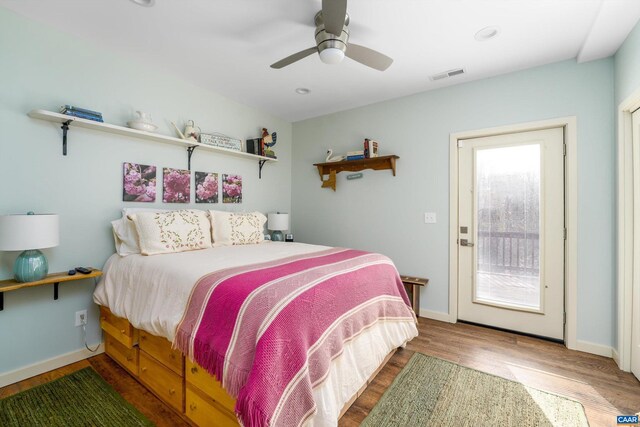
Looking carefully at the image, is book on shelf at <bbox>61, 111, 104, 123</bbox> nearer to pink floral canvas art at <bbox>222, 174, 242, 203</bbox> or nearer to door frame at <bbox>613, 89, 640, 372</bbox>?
pink floral canvas art at <bbox>222, 174, 242, 203</bbox>

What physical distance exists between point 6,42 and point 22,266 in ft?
5.13

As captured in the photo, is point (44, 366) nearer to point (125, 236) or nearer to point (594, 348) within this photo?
point (125, 236)

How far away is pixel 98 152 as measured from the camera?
7.74 feet

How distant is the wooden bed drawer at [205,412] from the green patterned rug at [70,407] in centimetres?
27

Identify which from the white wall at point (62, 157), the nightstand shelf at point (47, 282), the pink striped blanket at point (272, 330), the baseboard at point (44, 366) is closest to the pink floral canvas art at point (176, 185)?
the white wall at point (62, 157)

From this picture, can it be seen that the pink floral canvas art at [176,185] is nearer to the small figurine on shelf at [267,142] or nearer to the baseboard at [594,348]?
the small figurine on shelf at [267,142]

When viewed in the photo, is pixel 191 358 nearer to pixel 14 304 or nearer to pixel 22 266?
pixel 22 266

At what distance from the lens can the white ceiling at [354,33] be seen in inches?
74.5

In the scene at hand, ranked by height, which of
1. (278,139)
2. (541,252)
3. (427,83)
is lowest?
(541,252)

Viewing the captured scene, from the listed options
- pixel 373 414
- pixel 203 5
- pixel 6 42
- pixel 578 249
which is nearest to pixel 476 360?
pixel 373 414

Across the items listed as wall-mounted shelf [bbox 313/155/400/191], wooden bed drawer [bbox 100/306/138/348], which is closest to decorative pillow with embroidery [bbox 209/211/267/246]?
wooden bed drawer [bbox 100/306/138/348]

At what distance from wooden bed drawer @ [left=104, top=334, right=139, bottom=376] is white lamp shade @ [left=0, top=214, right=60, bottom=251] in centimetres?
93

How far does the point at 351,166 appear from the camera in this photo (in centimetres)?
370

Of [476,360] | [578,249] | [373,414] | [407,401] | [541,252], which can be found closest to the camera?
[373,414]
